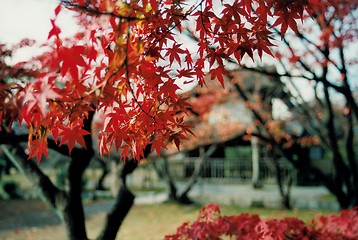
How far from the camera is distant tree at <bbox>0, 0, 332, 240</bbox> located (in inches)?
65.3

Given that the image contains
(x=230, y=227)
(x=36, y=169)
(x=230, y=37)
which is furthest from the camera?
(x=36, y=169)

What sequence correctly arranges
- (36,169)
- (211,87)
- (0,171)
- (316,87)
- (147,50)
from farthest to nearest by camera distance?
1. (0,171)
2. (211,87)
3. (316,87)
4. (36,169)
5. (147,50)

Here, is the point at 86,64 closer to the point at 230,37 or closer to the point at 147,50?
the point at 147,50

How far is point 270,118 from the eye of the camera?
48.9 feet

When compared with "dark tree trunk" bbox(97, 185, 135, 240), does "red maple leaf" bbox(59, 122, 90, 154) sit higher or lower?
higher

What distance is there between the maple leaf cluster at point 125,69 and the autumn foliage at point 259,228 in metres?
1.56

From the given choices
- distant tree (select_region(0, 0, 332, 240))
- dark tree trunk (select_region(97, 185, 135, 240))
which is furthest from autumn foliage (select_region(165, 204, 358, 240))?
distant tree (select_region(0, 0, 332, 240))

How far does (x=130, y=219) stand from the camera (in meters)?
11.2

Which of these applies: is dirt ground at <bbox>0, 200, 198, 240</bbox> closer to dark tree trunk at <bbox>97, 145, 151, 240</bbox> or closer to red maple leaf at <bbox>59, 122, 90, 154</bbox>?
dark tree trunk at <bbox>97, 145, 151, 240</bbox>

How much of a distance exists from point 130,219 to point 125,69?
10.1 metres

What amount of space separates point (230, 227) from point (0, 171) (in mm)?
15745

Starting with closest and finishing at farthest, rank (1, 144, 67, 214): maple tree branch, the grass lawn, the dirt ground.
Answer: (1, 144, 67, 214): maple tree branch
the dirt ground
the grass lawn

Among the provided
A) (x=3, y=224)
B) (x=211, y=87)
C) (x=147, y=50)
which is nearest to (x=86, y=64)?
(x=147, y=50)

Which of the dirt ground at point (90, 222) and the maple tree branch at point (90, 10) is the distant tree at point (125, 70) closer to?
the maple tree branch at point (90, 10)
